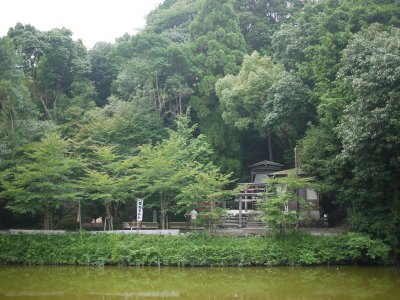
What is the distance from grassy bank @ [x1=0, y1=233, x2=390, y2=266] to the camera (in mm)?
19625

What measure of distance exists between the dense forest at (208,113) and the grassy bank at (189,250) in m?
1.36

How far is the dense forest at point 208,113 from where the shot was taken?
19438 millimetres

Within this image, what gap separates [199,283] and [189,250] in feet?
11.2

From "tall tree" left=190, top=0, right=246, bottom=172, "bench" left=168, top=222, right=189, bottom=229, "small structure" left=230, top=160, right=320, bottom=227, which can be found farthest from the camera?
"tall tree" left=190, top=0, right=246, bottom=172

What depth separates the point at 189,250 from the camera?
20.3 m

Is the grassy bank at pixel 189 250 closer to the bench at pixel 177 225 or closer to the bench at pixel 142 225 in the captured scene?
the bench at pixel 142 225

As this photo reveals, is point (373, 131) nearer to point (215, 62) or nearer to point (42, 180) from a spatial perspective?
point (42, 180)

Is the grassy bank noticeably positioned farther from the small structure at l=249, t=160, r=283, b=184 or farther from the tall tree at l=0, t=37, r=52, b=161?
the small structure at l=249, t=160, r=283, b=184

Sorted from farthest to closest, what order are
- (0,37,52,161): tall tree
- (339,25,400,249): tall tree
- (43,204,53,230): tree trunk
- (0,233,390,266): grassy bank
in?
(0,37,52,161): tall tree → (43,204,53,230): tree trunk → (0,233,390,266): grassy bank → (339,25,400,249): tall tree

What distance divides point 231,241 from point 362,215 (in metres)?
6.12

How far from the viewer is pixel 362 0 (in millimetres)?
25156

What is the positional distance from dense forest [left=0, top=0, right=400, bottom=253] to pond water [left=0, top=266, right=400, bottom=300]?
3.36 meters

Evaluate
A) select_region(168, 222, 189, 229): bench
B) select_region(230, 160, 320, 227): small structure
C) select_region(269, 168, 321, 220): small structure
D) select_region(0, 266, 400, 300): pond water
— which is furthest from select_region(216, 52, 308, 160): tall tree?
select_region(0, 266, 400, 300): pond water

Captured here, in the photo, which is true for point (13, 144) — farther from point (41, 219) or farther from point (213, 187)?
point (213, 187)
